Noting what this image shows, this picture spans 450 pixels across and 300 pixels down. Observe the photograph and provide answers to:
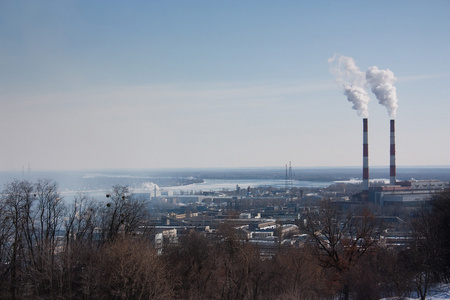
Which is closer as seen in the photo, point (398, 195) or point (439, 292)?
point (439, 292)

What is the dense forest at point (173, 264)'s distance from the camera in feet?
41.0

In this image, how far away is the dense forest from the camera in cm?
1251

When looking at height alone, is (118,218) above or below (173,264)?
above

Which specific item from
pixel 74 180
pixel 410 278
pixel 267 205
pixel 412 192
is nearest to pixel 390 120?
pixel 412 192

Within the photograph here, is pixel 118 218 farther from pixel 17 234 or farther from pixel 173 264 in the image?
pixel 17 234

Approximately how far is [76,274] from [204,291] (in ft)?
12.7

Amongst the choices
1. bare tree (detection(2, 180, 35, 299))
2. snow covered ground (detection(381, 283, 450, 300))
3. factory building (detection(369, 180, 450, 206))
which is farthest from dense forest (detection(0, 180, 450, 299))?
factory building (detection(369, 180, 450, 206))

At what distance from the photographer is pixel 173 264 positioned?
16438 mm

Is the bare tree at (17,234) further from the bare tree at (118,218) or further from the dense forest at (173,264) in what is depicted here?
the bare tree at (118,218)

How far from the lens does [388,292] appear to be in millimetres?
15297

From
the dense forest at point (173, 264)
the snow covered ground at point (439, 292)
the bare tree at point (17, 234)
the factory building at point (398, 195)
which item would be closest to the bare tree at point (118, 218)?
the dense forest at point (173, 264)

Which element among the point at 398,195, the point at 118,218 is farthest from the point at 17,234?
the point at 398,195

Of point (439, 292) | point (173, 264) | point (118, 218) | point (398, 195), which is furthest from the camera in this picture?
point (398, 195)

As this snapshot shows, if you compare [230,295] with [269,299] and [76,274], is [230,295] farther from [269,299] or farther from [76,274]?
[76,274]
